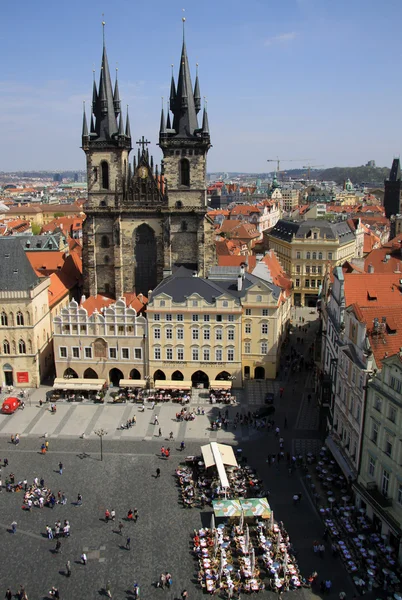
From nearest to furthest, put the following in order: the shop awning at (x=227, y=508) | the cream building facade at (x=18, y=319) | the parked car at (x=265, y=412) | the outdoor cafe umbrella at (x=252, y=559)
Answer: the outdoor cafe umbrella at (x=252, y=559) < the shop awning at (x=227, y=508) < the parked car at (x=265, y=412) < the cream building facade at (x=18, y=319)

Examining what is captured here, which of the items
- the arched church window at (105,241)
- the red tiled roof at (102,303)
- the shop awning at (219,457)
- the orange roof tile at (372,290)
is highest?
the arched church window at (105,241)

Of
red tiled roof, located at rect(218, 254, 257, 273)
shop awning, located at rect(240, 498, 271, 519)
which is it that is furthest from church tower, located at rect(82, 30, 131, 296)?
shop awning, located at rect(240, 498, 271, 519)

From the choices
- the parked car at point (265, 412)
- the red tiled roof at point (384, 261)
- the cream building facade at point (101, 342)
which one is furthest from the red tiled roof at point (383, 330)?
the red tiled roof at point (384, 261)

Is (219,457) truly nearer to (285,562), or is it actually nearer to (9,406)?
(285,562)

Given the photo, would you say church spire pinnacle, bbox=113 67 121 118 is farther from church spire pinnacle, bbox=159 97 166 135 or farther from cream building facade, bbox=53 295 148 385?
cream building facade, bbox=53 295 148 385

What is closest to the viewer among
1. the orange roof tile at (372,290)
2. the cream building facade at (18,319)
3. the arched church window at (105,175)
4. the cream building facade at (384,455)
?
the cream building facade at (384,455)

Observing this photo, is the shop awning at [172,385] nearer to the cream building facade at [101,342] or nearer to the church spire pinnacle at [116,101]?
the cream building facade at [101,342]
